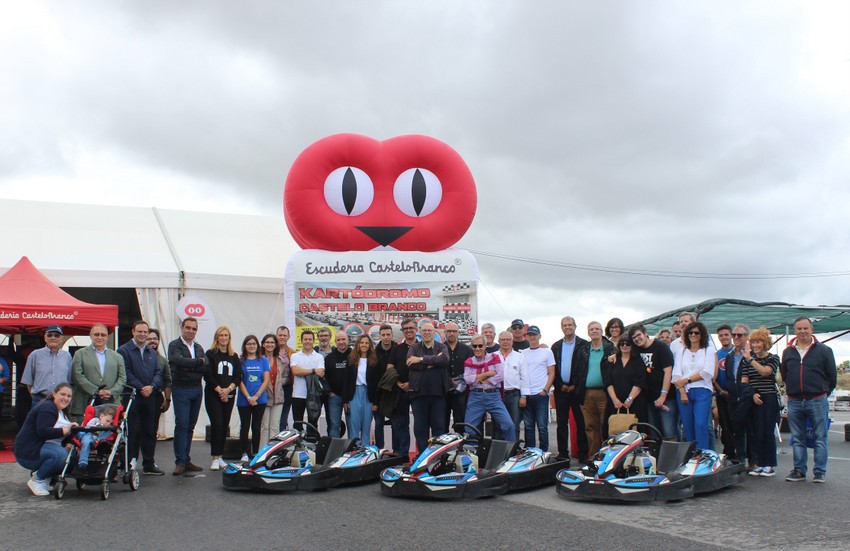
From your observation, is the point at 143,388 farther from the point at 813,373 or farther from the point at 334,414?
the point at 813,373

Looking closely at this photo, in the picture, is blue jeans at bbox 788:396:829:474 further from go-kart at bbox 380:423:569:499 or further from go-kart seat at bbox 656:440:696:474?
go-kart at bbox 380:423:569:499

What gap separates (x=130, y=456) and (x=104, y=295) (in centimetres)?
995

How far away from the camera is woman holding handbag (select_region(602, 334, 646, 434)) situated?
806 centimetres

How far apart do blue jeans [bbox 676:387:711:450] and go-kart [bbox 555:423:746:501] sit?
25.3 inches

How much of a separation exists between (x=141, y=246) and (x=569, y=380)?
809cm

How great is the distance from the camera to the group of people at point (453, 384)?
25.5 ft

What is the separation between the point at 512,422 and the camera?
8.43 meters

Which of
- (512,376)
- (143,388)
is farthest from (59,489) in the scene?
(512,376)

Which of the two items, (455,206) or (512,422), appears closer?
(512,422)

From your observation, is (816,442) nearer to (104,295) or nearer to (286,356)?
(286,356)

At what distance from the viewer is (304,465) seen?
24.4 feet

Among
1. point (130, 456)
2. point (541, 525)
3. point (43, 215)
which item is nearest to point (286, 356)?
point (130, 456)

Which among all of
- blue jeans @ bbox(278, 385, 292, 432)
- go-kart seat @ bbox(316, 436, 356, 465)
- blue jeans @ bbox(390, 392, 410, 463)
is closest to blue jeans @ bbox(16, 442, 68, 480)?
go-kart seat @ bbox(316, 436, 356, 465)

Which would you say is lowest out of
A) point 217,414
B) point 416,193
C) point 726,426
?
point 726,426
